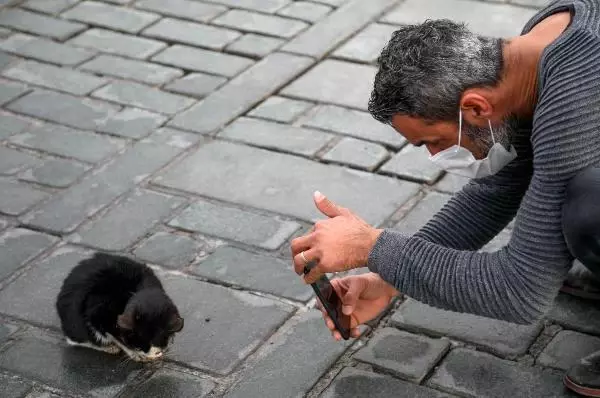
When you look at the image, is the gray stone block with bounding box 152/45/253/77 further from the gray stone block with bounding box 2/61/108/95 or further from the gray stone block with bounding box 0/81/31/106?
the gray stone block with bounding box 0/81/31/106

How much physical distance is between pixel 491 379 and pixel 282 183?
156cm

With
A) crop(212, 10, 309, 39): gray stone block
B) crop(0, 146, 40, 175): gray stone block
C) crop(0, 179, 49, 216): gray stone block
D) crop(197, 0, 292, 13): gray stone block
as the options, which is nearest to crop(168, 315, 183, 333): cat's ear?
crop(0, 179, 49, 216): gray stone block

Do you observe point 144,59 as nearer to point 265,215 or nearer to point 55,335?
point 265,215

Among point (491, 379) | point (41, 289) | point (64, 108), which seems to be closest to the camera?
point (491, 379)

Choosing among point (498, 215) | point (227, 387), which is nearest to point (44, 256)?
point (227, 387)

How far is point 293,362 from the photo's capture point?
12.1ft

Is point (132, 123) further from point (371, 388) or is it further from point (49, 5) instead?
point (371, 388)

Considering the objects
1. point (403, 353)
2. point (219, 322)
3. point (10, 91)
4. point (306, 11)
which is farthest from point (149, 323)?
point (306, 11)

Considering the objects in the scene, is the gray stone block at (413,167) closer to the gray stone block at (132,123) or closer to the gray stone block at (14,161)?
the gray stone block at (132,123)

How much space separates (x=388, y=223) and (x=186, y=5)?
2.73 m

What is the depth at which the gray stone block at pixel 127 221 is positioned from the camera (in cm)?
440

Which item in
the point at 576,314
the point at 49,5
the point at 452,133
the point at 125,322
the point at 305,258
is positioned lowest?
the point at 576,314

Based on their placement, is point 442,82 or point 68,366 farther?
point 68,366

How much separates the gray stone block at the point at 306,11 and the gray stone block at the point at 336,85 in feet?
2.01
